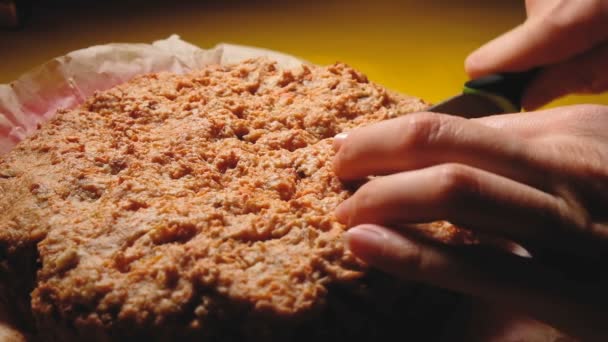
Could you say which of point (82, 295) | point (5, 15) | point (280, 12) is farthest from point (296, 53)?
point (82, 295)

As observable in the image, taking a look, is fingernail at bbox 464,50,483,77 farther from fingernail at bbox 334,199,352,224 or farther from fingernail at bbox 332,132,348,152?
fingernail at bbox 334,199,352,224

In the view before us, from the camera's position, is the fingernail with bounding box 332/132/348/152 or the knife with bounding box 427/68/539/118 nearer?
the fingernail with bounding box 332/132/348/152

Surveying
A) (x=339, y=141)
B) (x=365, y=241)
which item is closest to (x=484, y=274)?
(x=365, y=241)

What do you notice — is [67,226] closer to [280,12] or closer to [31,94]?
[31,94]

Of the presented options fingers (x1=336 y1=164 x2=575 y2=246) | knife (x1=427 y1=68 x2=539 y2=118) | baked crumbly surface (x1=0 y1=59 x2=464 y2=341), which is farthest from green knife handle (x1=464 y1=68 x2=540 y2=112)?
fingers (x1=336 y1=164 x2=575 y2=246)

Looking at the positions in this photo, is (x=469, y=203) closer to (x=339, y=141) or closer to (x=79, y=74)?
(x=339, y=141)

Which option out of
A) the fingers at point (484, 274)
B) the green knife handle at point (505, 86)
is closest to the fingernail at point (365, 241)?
the fingers at point (484, 274)
